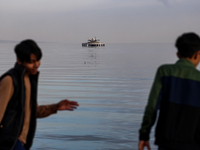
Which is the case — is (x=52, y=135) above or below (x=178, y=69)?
below

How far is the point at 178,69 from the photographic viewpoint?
312cm

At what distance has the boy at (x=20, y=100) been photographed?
10.8 feet

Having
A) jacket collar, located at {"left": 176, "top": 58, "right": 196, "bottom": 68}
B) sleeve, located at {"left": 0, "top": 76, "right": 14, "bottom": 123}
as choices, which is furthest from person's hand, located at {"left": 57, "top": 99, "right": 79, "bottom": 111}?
jacket collar, located at {"left": 176, "top": 58, "right": 196, "bottom": 68}

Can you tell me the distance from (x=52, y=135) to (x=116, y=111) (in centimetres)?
327

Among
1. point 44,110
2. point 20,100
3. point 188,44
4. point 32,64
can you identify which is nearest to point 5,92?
point 20,100

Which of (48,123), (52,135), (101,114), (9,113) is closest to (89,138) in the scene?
(52,135)

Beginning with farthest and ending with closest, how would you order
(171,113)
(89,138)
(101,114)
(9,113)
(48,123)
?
(101,114), (48,123), (89,138), (9,113), (171,113)

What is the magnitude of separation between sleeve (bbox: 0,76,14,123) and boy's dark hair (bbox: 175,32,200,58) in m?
1.23

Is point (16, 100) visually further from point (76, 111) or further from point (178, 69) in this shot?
point (76, 111)

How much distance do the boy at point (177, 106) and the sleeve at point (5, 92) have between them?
38.8 inches

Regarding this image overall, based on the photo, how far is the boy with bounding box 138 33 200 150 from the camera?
3072mm

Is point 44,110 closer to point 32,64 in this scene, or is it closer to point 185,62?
point 32,64

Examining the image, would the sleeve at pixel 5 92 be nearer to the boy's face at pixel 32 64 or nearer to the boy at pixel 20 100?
the boy at pixel 20 100

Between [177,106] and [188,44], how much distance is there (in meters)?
0.45
